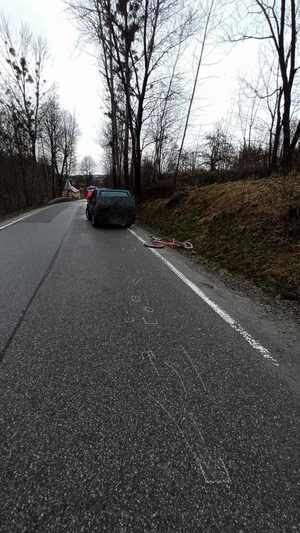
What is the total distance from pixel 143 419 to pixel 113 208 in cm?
937

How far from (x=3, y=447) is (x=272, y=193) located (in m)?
7.98

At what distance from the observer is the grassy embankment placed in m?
4.84

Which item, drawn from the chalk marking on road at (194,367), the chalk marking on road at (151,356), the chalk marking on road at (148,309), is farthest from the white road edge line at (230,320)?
the chalk marking on road at (151,356)

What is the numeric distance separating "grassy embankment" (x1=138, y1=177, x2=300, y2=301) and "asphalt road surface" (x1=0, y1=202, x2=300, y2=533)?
5.22 feet

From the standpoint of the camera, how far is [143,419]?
6.04 feet

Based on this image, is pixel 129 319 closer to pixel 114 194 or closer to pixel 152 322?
pixel 152 322

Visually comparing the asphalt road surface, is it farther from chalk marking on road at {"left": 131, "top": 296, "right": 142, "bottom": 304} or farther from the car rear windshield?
the car rear windshield

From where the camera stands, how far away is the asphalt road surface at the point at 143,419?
4.30ft

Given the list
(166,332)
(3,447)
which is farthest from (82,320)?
(3,447)

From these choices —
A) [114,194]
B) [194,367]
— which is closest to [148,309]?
[194,367]

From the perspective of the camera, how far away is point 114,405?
1953 mm

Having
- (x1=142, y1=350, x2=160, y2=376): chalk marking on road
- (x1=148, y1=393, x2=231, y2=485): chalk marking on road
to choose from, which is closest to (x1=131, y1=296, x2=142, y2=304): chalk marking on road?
(x1=142, y1=350, x2=160, y2=376): chalk marking on road

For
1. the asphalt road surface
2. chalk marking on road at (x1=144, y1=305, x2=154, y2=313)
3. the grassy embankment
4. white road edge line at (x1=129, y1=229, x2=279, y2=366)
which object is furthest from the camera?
the grassy embankment

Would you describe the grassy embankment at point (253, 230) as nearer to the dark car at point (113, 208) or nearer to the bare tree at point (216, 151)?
the dark car at point (113, 208)
